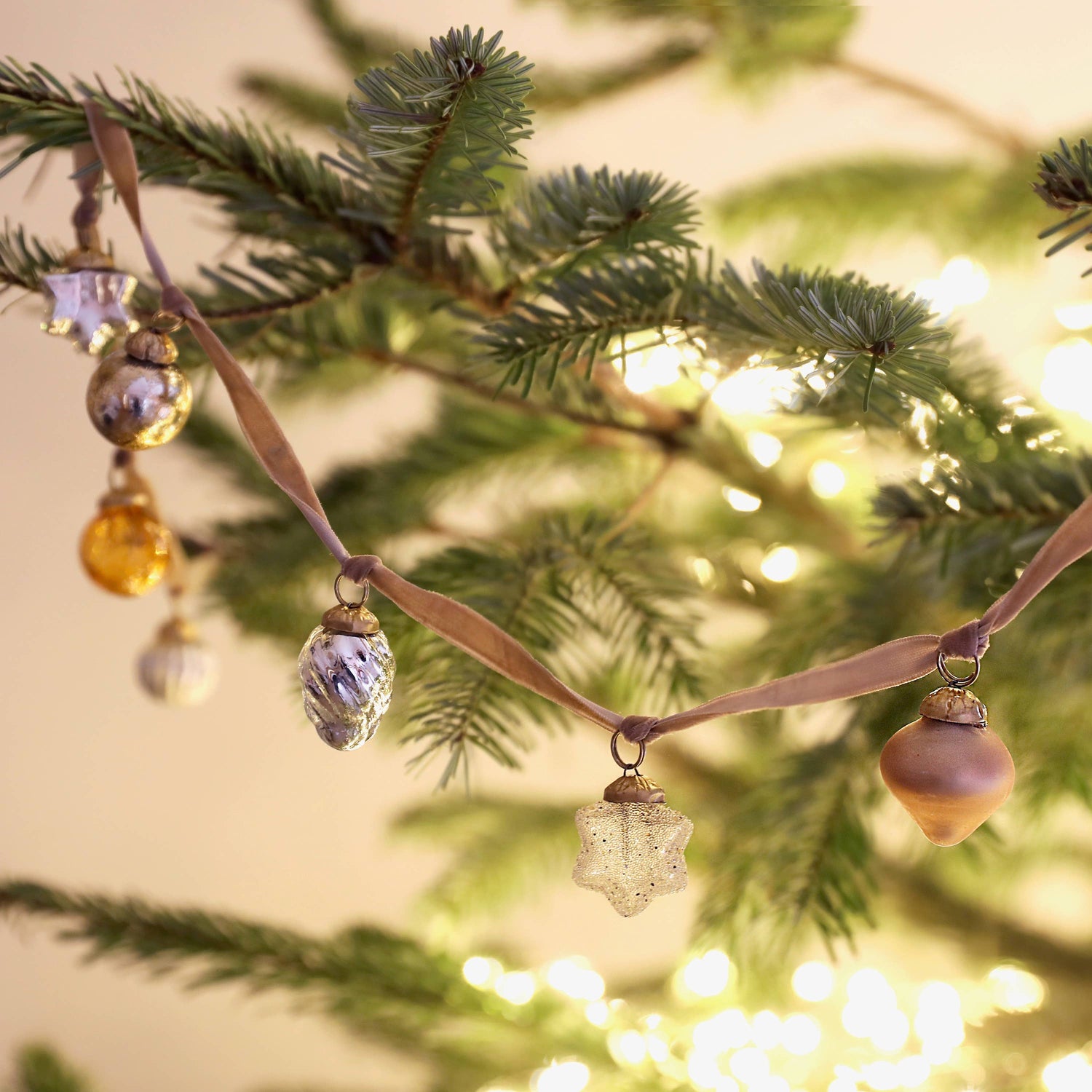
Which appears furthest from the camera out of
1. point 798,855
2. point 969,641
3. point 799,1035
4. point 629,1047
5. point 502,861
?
point 502,861

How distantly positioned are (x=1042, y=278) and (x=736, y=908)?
739mm

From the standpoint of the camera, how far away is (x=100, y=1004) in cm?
99

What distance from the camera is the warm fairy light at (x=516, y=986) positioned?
54 centimetres

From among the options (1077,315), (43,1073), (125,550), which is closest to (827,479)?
(1077,315)

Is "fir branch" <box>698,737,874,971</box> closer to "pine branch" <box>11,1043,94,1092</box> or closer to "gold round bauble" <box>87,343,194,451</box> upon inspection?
"gold round bauble" <box>87,343,194,451</box>

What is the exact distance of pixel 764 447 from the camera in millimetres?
583

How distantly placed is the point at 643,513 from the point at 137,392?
327 mm

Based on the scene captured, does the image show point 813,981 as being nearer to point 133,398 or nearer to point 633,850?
point 633,850

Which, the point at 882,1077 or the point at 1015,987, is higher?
the point at 1015,987

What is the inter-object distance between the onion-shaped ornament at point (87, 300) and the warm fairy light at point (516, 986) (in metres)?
0.38

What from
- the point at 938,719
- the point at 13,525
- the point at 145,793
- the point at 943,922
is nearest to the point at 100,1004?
the point at 145,793

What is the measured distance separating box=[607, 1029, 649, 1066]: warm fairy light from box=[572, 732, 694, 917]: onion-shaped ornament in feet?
0.78

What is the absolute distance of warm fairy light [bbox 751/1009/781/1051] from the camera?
578mm

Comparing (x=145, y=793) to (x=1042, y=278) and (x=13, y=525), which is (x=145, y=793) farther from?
(x=1042, y=278)
